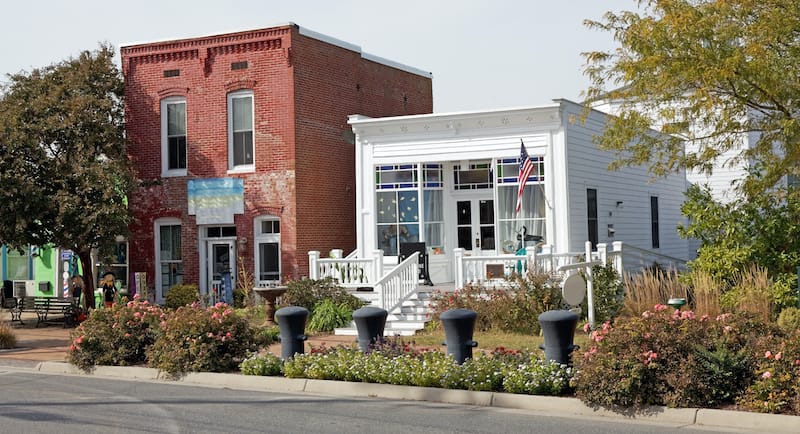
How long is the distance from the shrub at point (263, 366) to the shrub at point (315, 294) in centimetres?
705

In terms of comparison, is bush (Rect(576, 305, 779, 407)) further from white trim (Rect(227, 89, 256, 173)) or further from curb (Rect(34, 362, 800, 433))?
white trim (Rect(227, 89, 256, 173))

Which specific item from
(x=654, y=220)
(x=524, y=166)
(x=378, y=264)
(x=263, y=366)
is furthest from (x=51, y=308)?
(x=654, y=220)

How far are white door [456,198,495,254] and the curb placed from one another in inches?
453

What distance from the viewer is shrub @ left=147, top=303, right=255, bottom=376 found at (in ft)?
47.4

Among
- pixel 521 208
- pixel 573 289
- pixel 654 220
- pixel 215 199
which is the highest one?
pixel 215 199

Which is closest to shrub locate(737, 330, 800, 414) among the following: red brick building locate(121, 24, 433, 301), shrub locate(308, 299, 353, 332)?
shrub locate(308, 299, 353, 332)

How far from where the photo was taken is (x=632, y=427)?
997cm

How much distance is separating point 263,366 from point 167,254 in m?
14.0

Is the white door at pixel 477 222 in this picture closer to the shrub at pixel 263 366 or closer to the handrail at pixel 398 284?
the handrail at pixel 398 284

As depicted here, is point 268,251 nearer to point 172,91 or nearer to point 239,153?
point 239,153

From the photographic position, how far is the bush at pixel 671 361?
1046 cm

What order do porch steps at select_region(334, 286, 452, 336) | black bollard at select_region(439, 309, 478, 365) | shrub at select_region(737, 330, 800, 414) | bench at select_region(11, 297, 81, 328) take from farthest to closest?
bench at select_region(11, 297, 81, 328), porch steps at select_region(334, 286, 452, 336), black bollard at select_region(439, 309, 478, 365), shrub at select_region(737, 330, 800, 414)

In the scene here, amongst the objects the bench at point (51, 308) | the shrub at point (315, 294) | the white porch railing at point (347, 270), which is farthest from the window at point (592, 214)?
the bench at point (51, 308)

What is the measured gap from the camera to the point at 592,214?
24125mm
